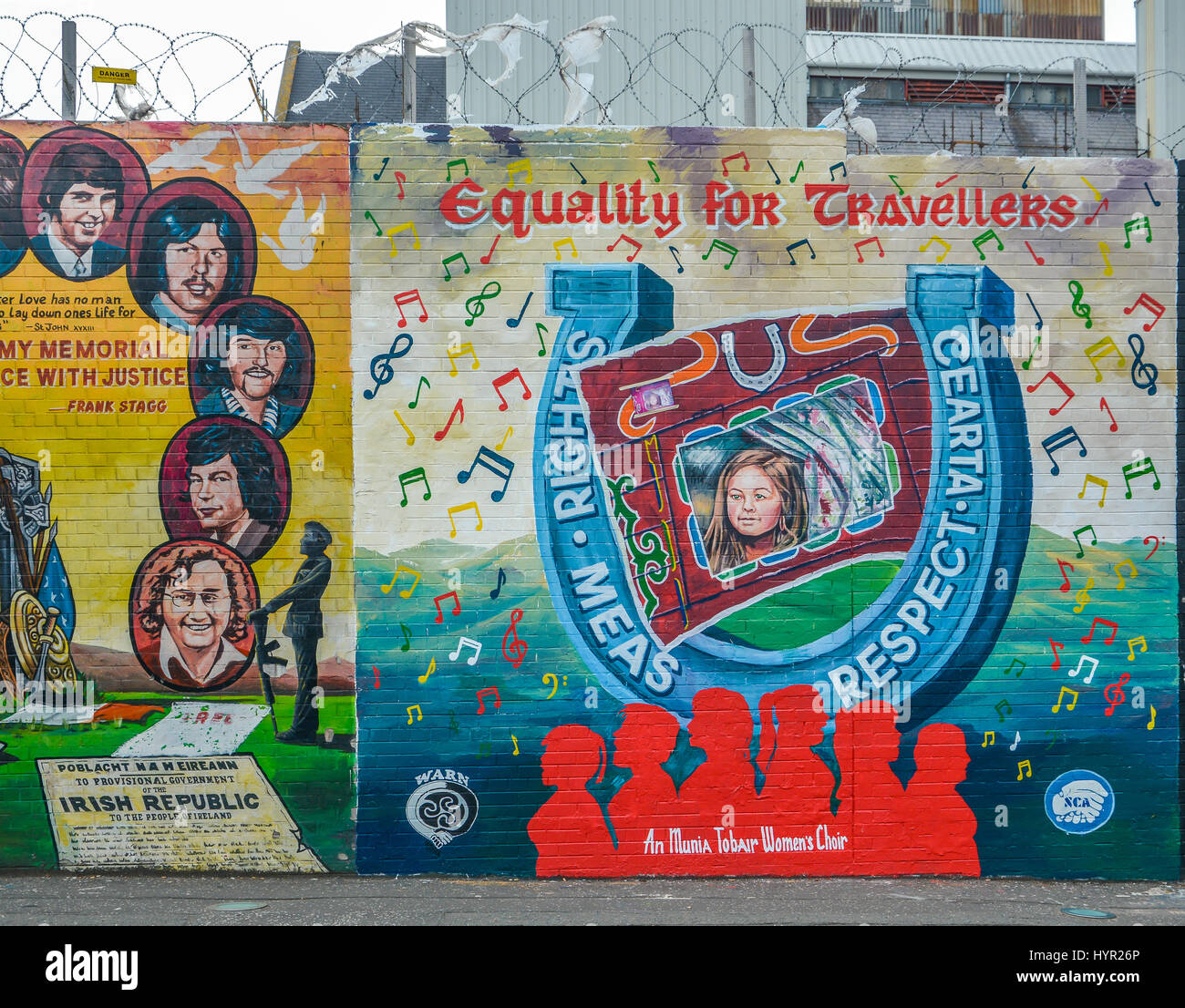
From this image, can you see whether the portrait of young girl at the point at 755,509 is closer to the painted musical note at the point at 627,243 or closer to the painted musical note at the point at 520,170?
the painted musical note at the point at 627,243

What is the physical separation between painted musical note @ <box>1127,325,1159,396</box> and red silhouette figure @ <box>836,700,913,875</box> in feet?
9.43

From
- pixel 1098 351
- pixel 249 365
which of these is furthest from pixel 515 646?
pixel 1098 351

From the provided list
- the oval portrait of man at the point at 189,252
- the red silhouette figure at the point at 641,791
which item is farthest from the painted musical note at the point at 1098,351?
the oval portrait of man at the point at 189,252

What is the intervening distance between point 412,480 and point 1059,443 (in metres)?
4.37

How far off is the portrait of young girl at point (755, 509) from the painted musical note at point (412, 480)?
6.19 ft

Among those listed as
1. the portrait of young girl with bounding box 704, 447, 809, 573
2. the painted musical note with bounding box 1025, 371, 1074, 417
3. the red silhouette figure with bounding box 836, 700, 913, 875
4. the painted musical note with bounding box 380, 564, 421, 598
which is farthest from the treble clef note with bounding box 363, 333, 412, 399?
the painted musical note with bounding box 1025, 371, 1074, 417

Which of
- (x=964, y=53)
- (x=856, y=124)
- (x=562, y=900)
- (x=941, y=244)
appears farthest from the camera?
(x=964, y=53)

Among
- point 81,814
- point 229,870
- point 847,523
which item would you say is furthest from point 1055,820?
point 81,814

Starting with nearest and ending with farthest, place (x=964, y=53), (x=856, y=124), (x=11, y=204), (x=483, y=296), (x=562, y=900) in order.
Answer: (x=562, y=900) → (x=11, y=204) → (x=483, y=296) → (x=856, y=124) → (x=964, y=53)

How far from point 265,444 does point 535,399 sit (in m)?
1.81

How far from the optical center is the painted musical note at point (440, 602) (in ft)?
22.8

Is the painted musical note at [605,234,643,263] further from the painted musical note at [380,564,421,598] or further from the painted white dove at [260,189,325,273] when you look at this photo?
the painted musical note at [380,564,421,598]

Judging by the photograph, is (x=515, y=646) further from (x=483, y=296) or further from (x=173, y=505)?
(x=173, y=505)

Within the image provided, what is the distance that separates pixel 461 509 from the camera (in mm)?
7004
